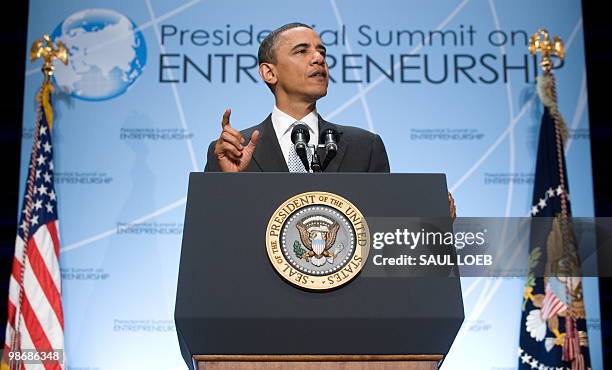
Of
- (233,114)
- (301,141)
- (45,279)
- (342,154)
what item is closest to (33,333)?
(45,279)

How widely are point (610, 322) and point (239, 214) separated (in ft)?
12.0

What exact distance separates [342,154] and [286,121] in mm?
249

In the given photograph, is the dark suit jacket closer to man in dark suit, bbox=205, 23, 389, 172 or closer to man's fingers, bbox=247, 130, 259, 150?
man in dark suit, bbox=205, 23, 389, 172

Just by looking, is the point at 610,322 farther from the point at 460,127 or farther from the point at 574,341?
the point at 460,127

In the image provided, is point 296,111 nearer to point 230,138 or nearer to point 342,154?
point 342,154

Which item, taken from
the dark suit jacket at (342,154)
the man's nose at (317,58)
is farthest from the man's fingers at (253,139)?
the man's nose at (317,58)

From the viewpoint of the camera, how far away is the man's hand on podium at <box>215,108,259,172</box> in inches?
88.3

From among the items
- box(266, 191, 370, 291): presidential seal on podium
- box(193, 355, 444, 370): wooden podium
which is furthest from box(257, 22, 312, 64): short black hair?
box(193, 355, 444, 370): wooden podium

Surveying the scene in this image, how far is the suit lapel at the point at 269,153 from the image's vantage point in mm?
2658

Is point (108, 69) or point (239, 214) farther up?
point (108, 69)

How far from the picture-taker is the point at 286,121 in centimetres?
285

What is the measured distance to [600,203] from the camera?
16.4ft

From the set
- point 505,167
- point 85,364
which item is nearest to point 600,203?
point 505,167

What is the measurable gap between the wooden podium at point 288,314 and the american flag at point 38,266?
2.83m
